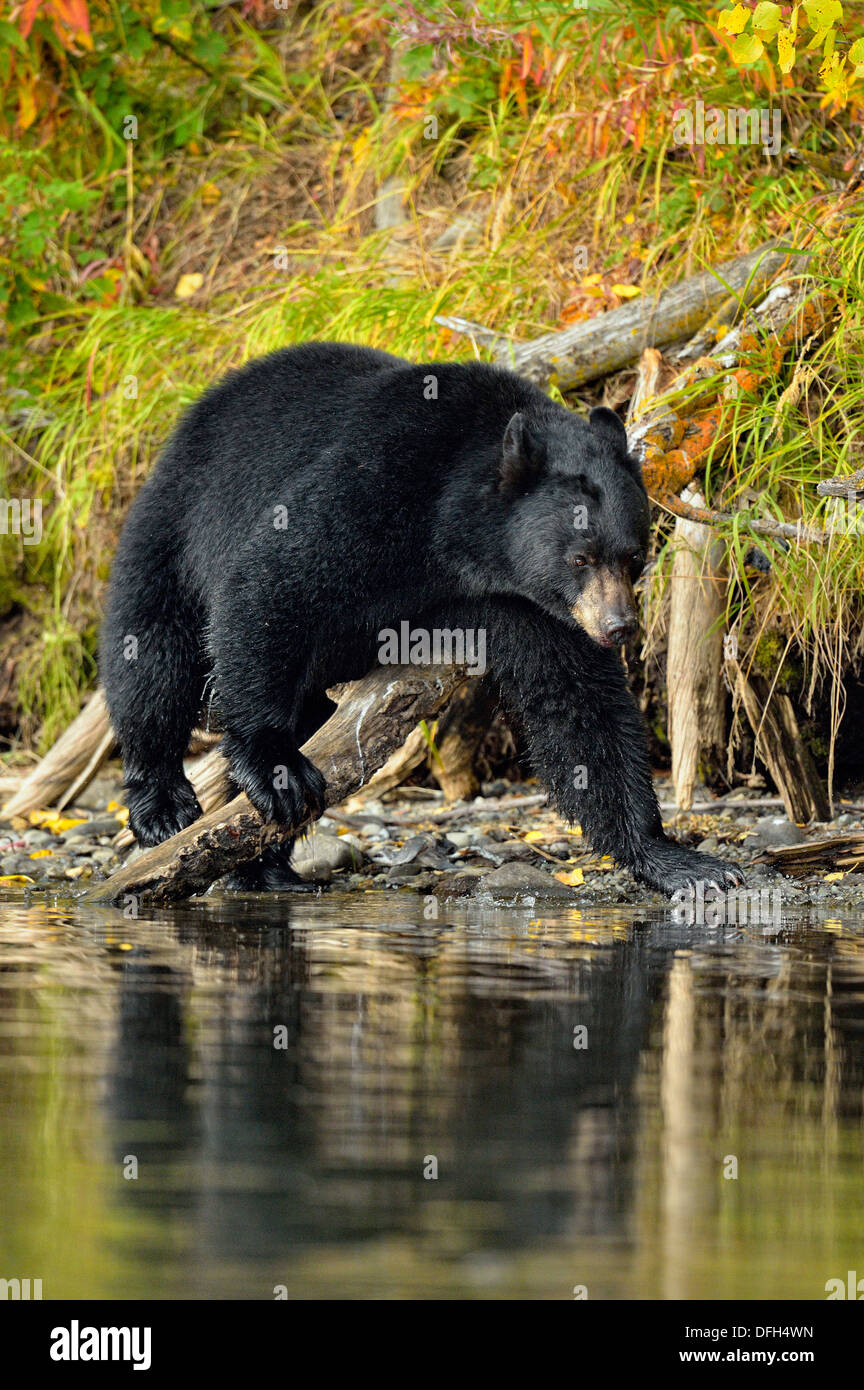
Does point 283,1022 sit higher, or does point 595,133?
point 595,133

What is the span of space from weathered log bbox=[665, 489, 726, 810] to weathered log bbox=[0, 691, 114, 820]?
2.66m

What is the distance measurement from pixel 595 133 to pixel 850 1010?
4.79 meters

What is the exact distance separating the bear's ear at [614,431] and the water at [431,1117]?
1.47 meters

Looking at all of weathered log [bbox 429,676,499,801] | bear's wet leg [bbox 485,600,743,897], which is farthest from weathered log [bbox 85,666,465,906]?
weathered log [bbox 429,676,499,801]

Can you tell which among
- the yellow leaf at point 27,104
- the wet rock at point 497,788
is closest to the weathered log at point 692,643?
the wet rock at point 497,788

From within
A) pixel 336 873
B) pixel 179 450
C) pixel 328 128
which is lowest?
pixel 336 873

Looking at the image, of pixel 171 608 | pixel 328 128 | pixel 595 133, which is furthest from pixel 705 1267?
pixel 328 128

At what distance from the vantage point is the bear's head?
15.8 feet

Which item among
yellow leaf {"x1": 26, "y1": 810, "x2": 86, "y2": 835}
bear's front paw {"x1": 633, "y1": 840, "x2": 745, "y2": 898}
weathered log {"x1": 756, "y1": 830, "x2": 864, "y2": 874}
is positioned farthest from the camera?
yellow leaf {"x1": 26, "y1": 810, "x2": 86, "y2": 835}

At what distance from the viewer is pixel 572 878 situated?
5648mm

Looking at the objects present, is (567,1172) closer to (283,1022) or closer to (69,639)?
(283,1022)

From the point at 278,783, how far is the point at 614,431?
1501 millimetres

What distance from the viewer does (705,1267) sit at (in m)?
2.10

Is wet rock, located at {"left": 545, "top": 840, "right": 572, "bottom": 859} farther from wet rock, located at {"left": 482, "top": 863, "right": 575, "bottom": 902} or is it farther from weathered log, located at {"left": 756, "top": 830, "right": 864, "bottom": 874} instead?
weathered log, located at {"left": 756, "top": 830, "right": 864, "bottom": 874}
